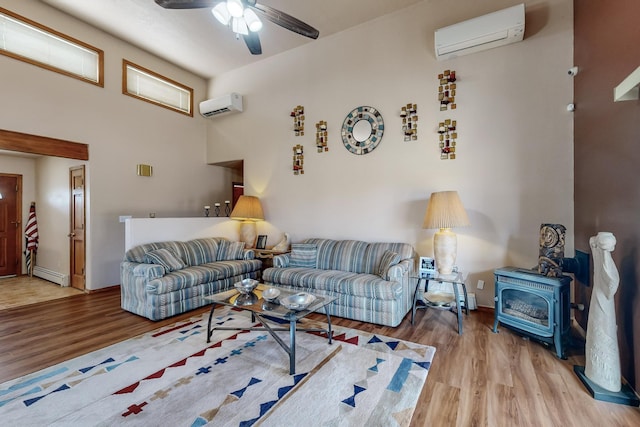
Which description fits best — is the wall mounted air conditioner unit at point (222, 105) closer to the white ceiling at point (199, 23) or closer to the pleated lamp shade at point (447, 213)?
the white ceiling at point (199, 23)

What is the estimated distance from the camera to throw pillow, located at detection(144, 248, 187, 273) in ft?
11.6

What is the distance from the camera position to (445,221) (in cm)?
307

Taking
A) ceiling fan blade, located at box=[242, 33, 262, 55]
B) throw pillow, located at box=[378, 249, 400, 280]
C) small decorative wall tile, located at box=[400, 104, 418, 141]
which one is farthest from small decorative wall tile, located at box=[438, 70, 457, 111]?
ceiling fan blade, located at box=[242, 33, 262, 55]

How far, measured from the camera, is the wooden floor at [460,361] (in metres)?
1.71

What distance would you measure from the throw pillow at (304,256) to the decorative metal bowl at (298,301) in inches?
57.1

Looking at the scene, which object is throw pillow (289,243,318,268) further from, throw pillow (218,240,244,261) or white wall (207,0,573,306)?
throw pillow (218,240,244,261)

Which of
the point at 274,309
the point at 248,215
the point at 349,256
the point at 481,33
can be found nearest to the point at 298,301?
the point at 274,309

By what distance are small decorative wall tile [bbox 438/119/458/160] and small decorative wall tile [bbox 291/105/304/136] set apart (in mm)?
2219

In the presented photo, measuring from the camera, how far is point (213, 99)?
18.6ft

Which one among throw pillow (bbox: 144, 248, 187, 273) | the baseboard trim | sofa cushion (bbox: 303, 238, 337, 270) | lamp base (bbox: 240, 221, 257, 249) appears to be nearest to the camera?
throw pillow (bbox: 144, 248, 187, 273)

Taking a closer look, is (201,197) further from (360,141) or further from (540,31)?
(540,31)

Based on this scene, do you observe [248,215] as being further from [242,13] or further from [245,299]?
[242,13]

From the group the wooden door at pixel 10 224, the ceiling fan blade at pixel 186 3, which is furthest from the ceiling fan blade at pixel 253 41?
the wooden door at pixel 10 224

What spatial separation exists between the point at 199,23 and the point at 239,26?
7.40 feet
